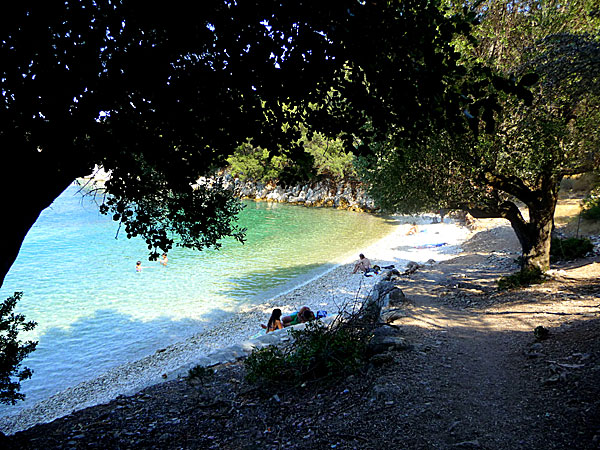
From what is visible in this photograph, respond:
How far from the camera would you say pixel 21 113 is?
13.8 feet

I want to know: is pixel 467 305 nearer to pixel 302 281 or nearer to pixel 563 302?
pixel 563 302

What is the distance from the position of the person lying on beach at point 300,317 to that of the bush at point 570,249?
11.8 metres

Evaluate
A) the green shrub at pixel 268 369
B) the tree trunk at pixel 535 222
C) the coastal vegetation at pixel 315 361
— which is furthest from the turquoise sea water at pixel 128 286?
the tree trunk at pixel 535 222

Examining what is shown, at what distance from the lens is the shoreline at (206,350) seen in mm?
12383

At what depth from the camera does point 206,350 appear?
55.0 ft

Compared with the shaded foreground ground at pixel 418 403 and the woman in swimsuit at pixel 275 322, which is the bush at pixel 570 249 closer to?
the shaded foreground ground at pixel 418 403

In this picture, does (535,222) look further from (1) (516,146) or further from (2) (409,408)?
(2) (409,408)

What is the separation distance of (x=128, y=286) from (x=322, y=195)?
54.5 meters

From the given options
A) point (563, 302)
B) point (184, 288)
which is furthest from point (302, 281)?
point (563, 302)

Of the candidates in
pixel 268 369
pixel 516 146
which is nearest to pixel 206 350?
pixel 268 369

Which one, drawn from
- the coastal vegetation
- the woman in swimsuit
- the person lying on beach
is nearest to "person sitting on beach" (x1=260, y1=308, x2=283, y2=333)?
the woman in swimsuit

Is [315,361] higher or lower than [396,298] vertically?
higher

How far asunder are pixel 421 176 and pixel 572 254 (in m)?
Answer: 10.1

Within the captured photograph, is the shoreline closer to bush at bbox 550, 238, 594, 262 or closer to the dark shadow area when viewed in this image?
the dark shadow area
